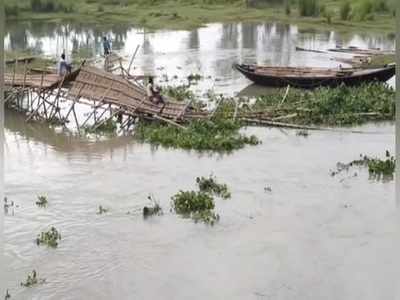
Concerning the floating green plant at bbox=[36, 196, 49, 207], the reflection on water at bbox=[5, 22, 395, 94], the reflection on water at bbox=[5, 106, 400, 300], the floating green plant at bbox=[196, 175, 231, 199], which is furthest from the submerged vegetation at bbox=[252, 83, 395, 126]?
the floating green plant at bbox=[36, 196, 49, 207]

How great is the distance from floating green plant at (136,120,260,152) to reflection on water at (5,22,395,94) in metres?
5.13

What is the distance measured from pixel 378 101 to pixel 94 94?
6225mm

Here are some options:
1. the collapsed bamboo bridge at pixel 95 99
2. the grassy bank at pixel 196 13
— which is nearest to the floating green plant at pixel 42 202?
the collapsed bamboo bridge at pixel 95 99

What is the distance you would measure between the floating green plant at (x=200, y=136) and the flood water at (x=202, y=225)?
0.82ft

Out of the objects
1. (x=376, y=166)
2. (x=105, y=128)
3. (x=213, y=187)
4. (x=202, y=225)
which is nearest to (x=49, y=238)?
(x=202, y=225)

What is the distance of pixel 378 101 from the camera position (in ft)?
46.8

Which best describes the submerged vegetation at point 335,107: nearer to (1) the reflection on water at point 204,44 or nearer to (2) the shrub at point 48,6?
(1) the reflection on water at point 204,44

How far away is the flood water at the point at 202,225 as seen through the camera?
661cm

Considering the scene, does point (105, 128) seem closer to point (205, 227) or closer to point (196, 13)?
point (205, 227)

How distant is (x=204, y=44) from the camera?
28.7 metres

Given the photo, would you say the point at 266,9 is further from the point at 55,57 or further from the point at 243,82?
the point at 243,82

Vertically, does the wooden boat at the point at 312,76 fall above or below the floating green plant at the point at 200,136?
above

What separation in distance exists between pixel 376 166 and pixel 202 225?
3.53 m

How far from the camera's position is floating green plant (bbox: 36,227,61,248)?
7578 mm
